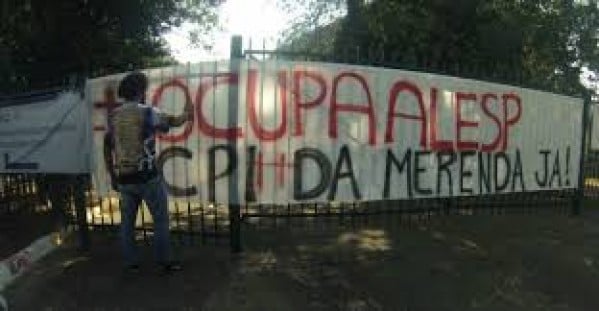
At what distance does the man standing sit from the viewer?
6543 millimetres

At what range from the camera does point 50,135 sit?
25.0 ft

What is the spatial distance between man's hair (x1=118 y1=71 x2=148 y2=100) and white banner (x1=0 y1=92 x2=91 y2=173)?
1.05 m

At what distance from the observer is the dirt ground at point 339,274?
20.5ft

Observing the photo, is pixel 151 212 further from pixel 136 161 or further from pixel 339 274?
pixel 339 274

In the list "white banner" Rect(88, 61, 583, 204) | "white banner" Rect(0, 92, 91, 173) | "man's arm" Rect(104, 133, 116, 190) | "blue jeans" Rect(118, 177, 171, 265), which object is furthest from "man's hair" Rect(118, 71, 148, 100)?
"white banner" Rect(0, 92, 91, 173)

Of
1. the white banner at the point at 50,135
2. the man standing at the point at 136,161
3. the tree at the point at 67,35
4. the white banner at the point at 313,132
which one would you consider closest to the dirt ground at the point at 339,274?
the man standing at the point at 136,161

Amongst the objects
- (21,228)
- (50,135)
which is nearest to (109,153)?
(50,135)

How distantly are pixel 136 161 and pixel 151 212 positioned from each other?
0.48 m

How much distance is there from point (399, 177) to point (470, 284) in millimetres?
1404

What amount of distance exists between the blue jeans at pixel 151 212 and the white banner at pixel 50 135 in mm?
1029

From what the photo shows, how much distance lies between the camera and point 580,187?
1057 cm

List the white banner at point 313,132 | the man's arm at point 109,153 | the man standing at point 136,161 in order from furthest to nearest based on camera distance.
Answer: the white banner at point 313,132, the man's arm at point 109,153, the man standing at point 136,161

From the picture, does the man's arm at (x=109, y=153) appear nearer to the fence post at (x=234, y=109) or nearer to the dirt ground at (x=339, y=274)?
the dirt ground at (x=339, y=274)

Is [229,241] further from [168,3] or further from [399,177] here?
[168,3]
